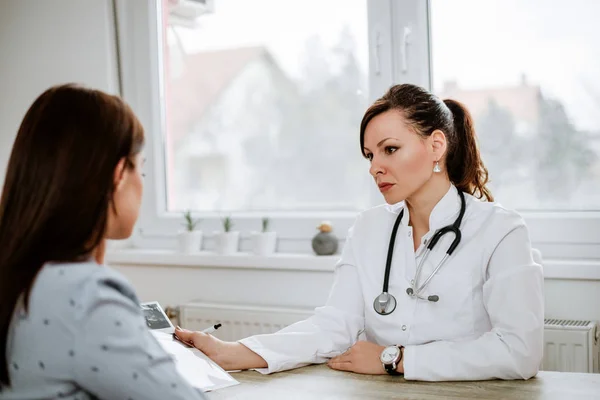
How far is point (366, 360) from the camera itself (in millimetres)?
1527

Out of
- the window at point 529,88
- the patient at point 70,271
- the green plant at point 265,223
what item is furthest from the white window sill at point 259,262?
the patient at point 70,271

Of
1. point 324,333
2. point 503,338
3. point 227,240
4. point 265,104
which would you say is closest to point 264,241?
point 227,240

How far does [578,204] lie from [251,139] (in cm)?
126

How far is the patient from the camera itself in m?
0.87

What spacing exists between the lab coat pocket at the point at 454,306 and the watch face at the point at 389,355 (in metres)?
0.19

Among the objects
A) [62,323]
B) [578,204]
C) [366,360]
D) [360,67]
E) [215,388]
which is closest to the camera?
[62,323]

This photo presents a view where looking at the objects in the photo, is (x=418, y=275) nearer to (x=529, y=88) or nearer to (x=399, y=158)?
(x=399, y=158)

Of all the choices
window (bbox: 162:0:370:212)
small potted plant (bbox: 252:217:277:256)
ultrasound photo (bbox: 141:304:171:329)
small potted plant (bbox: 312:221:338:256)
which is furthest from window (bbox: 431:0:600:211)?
ultrasound photo (bbox: 141:304:171:329)

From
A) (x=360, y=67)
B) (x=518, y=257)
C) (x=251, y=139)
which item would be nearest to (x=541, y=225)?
(x=518, y=257)

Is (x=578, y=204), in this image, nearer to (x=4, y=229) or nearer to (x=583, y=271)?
(x=583, y=271)

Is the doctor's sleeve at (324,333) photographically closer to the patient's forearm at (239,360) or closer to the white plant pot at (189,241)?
the patient's forearm at (239,360)

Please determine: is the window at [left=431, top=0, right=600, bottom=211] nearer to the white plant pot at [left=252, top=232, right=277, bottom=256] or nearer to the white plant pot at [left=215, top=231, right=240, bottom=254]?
the white plant pot at [left=252, top=232, right=277, bottom=256]

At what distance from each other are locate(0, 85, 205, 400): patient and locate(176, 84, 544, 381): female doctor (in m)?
0.69

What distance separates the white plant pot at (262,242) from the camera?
2596mm
